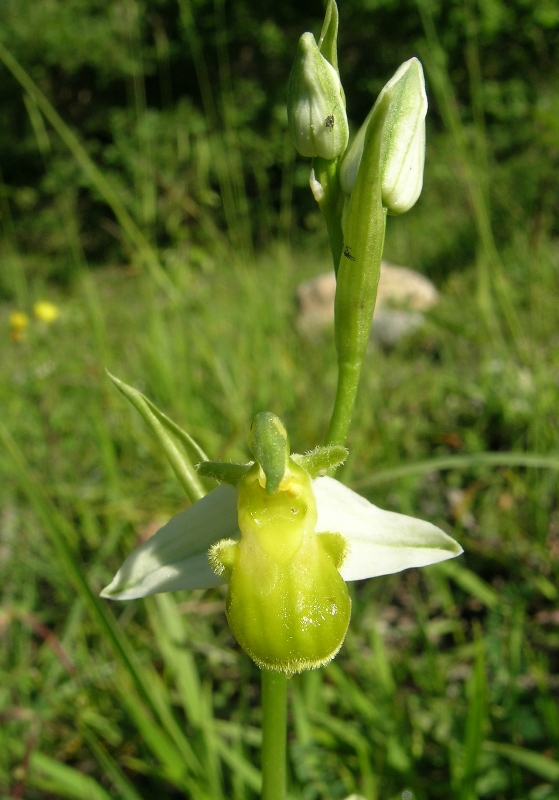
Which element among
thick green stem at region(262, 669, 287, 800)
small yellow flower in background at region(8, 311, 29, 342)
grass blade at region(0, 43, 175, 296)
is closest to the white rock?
small yellow flower in background at region(8, 311, 29, 342)

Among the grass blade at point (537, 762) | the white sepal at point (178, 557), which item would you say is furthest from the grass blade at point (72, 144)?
the grass blade at point (537, 762)

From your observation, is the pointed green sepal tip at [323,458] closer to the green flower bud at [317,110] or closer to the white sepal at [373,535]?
the white sepal at [373,535]

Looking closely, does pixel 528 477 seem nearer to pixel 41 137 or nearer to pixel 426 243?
pixel 41 137

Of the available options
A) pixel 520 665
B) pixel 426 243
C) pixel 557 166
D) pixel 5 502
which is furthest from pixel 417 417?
pixel 426 243

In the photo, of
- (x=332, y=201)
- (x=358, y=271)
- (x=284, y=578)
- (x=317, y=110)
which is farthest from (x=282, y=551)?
(x=317, y=110)

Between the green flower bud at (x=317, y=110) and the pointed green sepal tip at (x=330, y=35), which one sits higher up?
the pointed green sepal tip at (x=330, y=35)

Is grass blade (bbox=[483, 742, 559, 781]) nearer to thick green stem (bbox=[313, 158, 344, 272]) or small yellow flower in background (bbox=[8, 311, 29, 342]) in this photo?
thick green stem (bbox=[313, 158, 344, 272])

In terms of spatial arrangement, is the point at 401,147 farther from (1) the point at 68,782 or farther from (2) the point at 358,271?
(1) the point at 68,782
